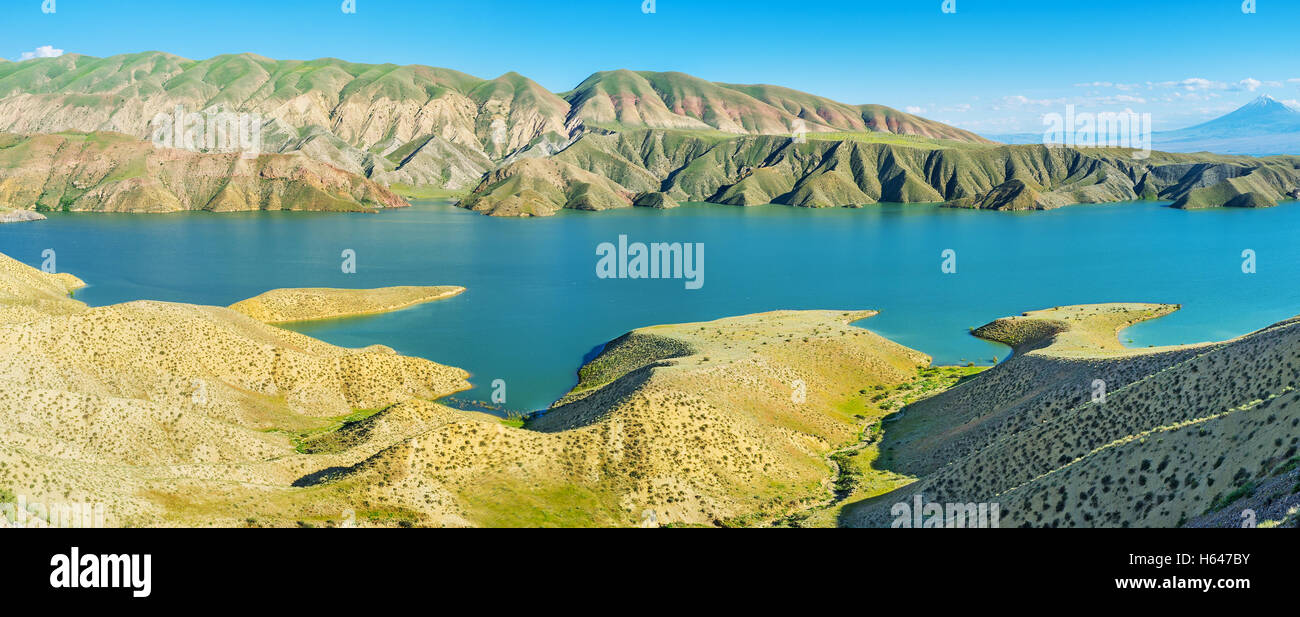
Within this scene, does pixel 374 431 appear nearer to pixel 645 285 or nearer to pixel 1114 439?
pixel 1114 439

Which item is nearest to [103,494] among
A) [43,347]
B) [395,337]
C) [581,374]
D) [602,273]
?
[43,347]

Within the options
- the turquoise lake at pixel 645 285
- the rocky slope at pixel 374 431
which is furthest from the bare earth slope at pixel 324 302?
the rocky slope at pixel 374 431

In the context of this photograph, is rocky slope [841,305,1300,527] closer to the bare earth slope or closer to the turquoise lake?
the turquoise lake

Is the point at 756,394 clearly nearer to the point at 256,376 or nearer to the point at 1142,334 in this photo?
the point at 256,376

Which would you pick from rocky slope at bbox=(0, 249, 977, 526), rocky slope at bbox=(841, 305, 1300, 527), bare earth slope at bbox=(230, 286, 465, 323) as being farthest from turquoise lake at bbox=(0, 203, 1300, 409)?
rocky slope at bbox=(841, 305, 1300, 527)

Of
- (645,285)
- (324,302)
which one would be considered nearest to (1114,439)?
(324,302)

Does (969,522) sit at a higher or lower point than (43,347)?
lower
